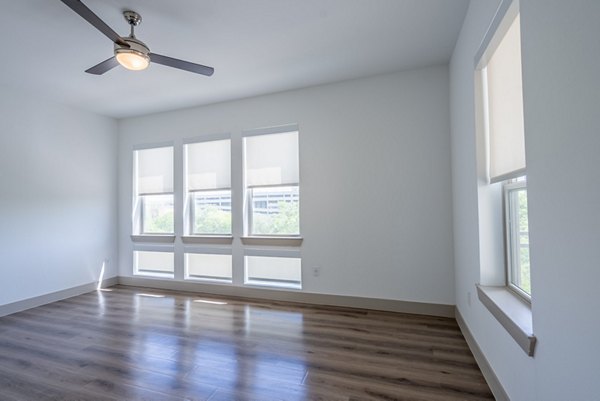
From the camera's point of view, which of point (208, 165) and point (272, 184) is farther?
point (208, 165)

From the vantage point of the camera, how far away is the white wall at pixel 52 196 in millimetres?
3676

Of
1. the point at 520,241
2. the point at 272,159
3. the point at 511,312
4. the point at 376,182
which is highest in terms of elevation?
the point at 272,159

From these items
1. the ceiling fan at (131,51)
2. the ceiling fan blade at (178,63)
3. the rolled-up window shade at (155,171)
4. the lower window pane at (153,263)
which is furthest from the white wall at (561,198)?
the rolled-up window shade at (155,171)

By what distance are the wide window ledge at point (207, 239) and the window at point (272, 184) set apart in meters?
0.36

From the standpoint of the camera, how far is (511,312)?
160cm

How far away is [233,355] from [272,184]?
2249 mm

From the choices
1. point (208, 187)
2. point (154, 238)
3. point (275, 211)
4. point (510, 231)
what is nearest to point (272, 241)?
point (275, 211)

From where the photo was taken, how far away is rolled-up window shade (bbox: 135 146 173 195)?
4.71 m

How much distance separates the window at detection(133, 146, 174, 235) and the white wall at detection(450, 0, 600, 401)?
4.70m

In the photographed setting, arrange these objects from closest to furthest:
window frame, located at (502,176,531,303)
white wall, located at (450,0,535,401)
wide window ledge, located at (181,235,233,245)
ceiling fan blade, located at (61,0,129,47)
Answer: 1. white wall, located at (450,0,535,401)
2. ceiling fan blade, located at (61,0,129,47)
3. window frame, located at (502,176,531,303)
4. wide window ledge, located at (181,235,233,245)

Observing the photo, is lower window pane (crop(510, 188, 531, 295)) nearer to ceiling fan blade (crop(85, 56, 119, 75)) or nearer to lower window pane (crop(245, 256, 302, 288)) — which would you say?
lower window pane (crop(245, 256, 302, 288))

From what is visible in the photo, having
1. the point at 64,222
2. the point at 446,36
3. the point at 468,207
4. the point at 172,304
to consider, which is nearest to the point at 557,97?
the point at 468,207

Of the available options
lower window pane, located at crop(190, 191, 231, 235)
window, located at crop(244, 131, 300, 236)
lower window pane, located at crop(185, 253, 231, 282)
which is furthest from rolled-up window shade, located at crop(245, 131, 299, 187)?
lower window pane, located at crop(185, 253, 231, 282)

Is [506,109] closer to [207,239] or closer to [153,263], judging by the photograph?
[207,239]
